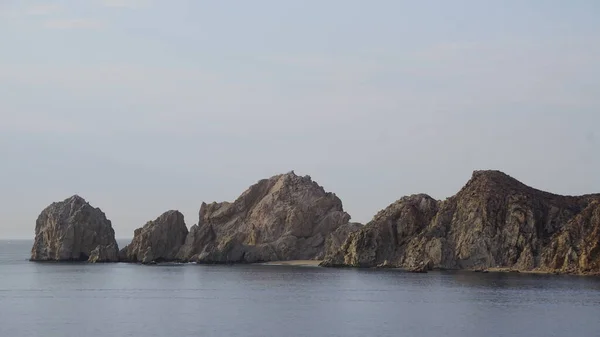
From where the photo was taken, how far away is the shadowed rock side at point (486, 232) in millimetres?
144125

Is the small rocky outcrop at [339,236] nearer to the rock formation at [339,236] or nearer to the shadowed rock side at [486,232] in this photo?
the rock formation at [339,236]

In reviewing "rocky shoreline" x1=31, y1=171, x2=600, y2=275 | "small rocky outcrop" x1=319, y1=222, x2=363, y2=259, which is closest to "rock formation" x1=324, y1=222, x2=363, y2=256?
"small rocky outcrop" x1=319, y1=222, x2=363, y2=259

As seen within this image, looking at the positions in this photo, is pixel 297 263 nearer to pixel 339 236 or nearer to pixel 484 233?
pixel 339 236

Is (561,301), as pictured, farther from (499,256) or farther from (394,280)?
(499,256)

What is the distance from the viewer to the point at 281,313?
308 feet

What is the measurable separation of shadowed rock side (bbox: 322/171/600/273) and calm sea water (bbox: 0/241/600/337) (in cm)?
699

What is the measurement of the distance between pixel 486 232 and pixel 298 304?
6126cm

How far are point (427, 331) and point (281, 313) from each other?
19411mm

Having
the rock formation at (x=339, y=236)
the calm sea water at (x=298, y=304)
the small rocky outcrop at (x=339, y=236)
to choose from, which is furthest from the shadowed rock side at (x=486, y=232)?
the rock formation at (x=339, y=236)

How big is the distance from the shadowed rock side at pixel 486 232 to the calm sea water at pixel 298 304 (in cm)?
699

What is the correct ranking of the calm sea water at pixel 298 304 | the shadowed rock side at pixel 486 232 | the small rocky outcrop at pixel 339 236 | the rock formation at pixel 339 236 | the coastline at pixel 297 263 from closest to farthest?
the calm sea water at pixel 298 304
the shadowed rock side at pixel 486 232
the coastline at pixel 297 263
the small rocky outcrop at pixel 339 236
the rock formation at pixel 339 236

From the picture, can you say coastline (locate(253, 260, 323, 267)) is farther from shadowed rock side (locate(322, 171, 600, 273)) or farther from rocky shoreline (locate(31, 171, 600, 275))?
shadowed rock side (locate(322, 171, 600, 273))

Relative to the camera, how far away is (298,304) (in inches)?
4092

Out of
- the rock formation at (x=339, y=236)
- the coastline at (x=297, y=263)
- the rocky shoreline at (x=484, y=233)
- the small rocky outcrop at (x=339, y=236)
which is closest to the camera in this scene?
the rocky shoreline at (x=484, y=233)
